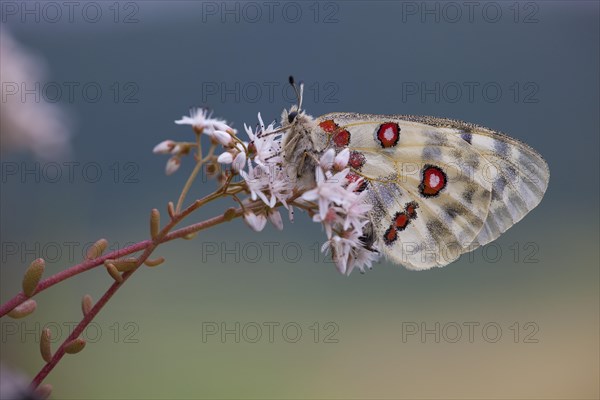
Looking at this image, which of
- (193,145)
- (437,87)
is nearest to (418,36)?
(437,87)

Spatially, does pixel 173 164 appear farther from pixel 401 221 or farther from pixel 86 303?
pixel 401 221

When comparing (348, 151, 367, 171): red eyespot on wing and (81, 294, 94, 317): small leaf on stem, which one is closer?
(81, 294, 94, 317): small leaf on stem

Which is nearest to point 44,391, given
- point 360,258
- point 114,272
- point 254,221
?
point 114,272

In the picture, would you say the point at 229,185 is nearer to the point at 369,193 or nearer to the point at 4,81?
the point at 369,193

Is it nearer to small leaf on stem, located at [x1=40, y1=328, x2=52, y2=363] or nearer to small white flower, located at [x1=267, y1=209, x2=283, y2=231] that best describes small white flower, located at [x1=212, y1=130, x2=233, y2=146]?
small white flower, located at [x1=267, y1=209, x2=283, y2=231]

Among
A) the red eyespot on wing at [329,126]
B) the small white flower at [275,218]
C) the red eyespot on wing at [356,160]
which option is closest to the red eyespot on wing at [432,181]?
the red eyespot on wing at [356,160]

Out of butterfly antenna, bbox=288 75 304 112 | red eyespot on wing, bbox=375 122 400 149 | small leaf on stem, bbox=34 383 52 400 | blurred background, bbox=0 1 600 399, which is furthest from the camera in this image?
blurred background, bbox=0 1 600 399

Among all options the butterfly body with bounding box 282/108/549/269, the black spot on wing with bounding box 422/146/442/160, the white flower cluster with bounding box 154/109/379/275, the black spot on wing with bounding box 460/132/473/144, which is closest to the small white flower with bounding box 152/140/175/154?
the white flower cluster with bounding box 154/109/379/275
